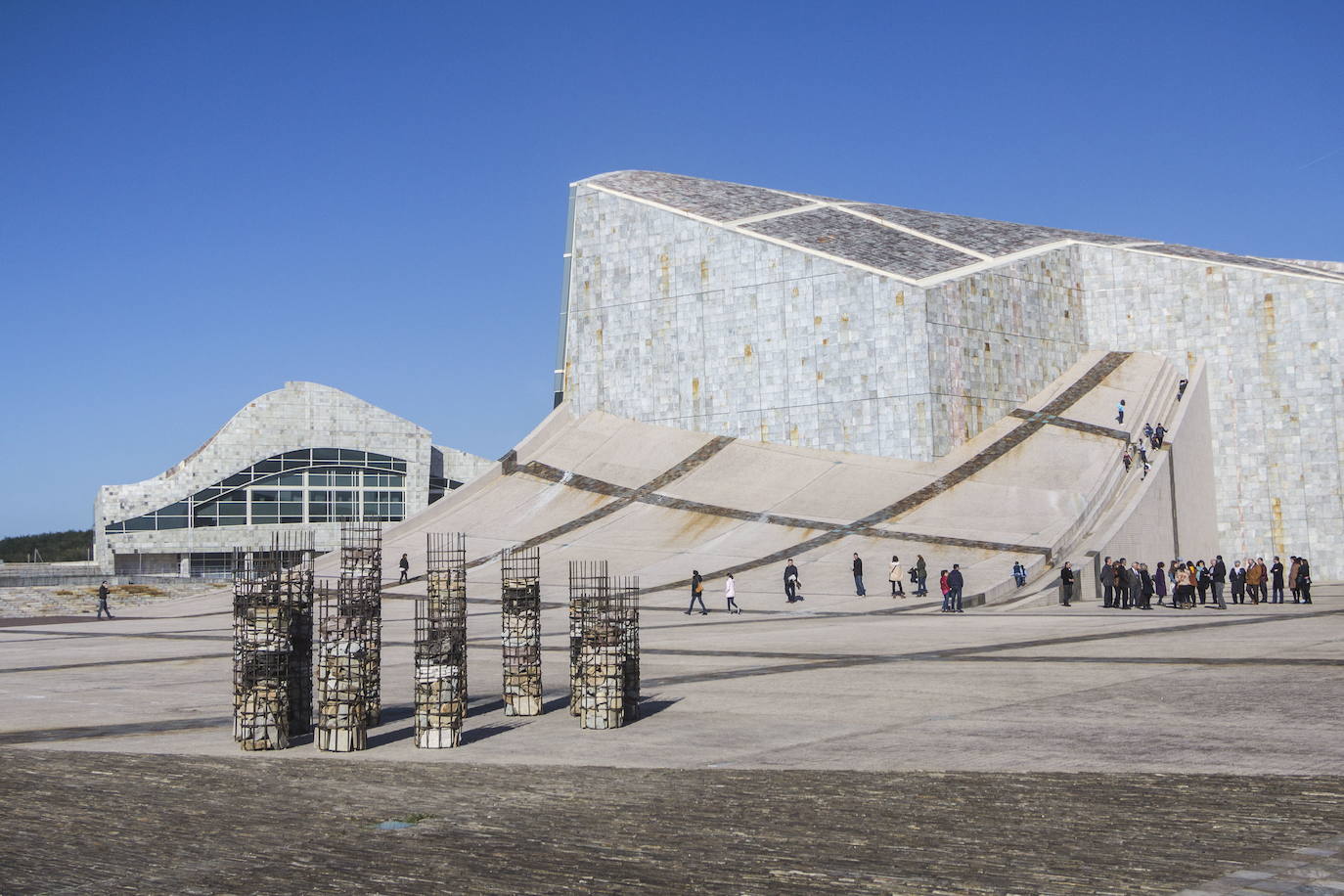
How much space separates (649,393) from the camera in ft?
150

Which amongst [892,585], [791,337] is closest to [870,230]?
[791,337]

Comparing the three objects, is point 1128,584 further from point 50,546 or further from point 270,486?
point 50,546

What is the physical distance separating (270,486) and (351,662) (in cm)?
4206

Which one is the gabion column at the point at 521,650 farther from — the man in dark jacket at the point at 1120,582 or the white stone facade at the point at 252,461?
the white stone facade at the point at 252,461

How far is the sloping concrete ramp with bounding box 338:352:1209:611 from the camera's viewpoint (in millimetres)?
33000

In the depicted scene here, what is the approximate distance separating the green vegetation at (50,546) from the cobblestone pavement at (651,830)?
81.0 m

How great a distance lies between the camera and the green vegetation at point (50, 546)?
3388 inches

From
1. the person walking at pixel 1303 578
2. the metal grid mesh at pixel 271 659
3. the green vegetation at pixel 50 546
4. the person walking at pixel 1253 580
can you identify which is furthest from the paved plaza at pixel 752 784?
the green vegetation at pixel 50 546

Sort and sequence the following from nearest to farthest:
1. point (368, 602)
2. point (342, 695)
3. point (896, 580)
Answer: point (342, 695), point (368, 602), point (896, 580)

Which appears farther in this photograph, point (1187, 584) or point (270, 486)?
point (270, 486)

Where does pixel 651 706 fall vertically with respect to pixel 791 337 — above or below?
below

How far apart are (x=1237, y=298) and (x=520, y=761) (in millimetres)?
35525

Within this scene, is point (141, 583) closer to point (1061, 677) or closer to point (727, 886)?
point (1061, 677)

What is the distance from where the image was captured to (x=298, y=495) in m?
52.5
